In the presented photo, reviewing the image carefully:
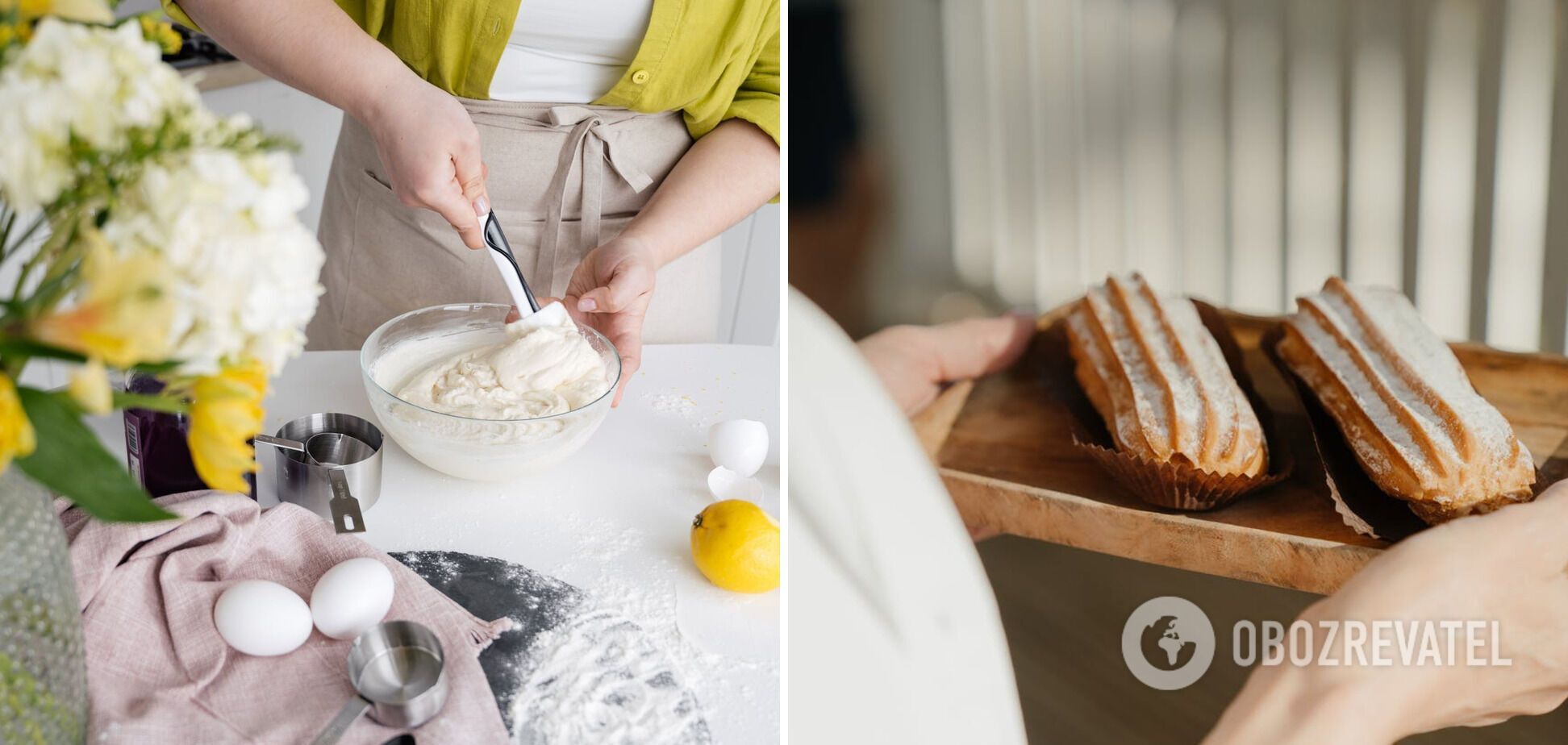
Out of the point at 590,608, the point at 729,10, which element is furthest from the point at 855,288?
the point at 729,10

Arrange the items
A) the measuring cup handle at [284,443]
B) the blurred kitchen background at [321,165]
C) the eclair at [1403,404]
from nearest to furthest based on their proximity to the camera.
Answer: the eclair at [1403,404], the measuring cup handle at [284,443], the blurred kitchen background at [321,165]

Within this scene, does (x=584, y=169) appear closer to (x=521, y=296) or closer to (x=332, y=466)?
(x=521, y=296)

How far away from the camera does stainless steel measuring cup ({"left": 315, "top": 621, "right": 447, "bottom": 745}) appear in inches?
17.8

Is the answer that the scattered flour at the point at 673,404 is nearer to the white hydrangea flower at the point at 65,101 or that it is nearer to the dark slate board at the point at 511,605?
the dark slate board at the point at 511,605

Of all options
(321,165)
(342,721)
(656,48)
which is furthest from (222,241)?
(321,165)

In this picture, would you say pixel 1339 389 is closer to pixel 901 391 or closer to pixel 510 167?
pixel 901 391

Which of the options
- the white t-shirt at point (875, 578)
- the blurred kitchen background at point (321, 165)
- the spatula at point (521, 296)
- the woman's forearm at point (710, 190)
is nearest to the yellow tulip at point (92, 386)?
the white t-shirt at point (875, 578)

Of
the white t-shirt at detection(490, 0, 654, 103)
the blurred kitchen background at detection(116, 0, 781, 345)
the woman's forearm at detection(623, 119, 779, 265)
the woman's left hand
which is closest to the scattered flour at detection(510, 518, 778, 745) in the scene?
the woman's left hand

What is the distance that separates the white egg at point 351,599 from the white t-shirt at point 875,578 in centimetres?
21

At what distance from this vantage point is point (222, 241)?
291 mm

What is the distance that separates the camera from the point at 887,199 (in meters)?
0.41

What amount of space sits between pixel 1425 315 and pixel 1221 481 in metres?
0.11

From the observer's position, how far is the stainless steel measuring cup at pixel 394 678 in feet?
1.49

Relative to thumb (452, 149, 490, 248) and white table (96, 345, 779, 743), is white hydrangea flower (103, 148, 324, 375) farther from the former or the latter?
thumb (452, 149, 490, 248)
